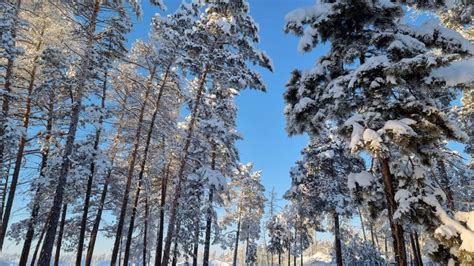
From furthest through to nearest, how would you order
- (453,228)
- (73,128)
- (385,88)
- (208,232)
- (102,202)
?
(208,232)
(102,202)
(73,128)
(385,88)
(453,228)

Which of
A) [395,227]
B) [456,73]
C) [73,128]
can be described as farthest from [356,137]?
[73,128]

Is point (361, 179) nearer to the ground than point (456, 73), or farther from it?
nearer to the ground

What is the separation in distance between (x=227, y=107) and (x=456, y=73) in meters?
14.7

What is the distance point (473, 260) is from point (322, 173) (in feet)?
52.6

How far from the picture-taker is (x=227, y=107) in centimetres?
1972

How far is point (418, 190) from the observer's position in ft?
22.7

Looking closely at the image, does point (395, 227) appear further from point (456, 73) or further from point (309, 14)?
point (309, 14)

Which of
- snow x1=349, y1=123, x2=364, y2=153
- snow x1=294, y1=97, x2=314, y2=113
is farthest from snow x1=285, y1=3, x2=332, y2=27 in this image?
snow x1=349, y1=123, x2=364, y2=153

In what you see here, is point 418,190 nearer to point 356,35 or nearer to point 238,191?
point 356,35

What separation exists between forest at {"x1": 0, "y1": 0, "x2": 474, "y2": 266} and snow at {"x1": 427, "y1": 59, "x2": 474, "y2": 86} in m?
0.02

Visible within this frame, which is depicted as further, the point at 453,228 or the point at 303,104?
the point at 303,104

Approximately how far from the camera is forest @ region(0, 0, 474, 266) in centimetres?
643

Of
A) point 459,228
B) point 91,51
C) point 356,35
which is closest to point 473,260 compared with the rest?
point 459,228

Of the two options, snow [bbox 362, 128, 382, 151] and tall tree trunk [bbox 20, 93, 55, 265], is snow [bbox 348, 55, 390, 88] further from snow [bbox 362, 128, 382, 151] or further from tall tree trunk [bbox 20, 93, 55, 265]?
tall tree trunk [bbox 20, 93, 55, 265]
